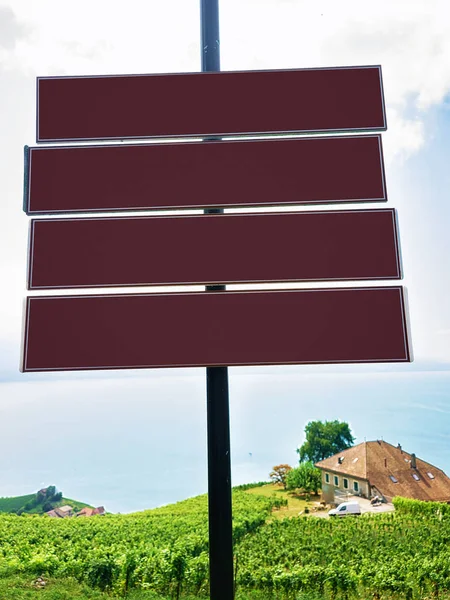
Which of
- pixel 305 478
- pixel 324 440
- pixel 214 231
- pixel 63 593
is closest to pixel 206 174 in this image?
pixel 214 231

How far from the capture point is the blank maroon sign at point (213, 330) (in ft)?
7.61

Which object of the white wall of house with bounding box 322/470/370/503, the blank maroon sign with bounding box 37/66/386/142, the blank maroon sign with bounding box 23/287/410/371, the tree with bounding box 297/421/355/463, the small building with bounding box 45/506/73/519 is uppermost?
the blank maroon sign with bounding box 37/66/386/142

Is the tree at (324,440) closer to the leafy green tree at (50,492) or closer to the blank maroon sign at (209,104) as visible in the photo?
the leafy green tree at (50,492)

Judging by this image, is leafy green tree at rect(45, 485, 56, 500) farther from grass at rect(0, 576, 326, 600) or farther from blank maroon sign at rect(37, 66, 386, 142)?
blank maroon sign at rect(37, 66, 386, 142)

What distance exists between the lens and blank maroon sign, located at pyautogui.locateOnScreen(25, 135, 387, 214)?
2.50 m

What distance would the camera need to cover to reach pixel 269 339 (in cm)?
233

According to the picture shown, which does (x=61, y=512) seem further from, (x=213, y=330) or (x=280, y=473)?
(x=213, y=330)

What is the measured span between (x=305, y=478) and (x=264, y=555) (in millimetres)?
2419

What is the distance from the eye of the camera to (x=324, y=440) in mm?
6965

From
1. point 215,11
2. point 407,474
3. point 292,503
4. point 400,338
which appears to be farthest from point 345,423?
point 215,11

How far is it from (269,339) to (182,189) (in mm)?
992

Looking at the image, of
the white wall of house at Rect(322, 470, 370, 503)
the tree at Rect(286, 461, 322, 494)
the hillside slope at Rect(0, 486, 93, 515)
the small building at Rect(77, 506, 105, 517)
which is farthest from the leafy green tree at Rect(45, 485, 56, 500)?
the white wall of house at Rect(322, 470, 370, 503)

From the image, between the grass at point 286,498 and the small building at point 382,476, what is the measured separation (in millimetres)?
254

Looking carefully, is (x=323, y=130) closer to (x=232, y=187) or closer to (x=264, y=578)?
(x=232, y=187)
